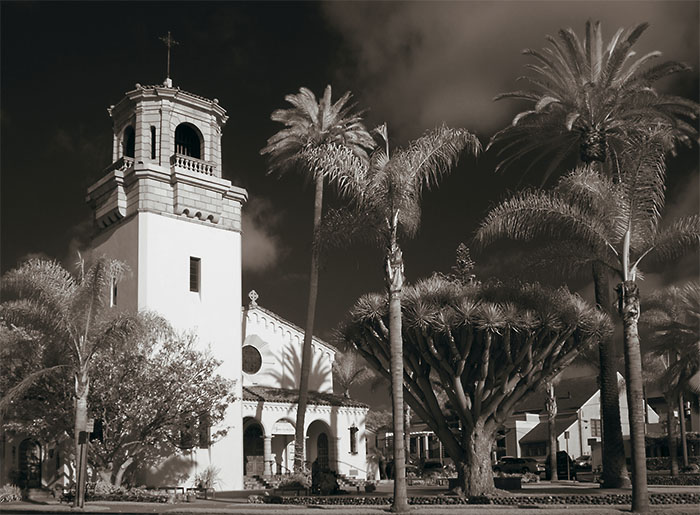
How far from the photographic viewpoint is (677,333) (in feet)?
115

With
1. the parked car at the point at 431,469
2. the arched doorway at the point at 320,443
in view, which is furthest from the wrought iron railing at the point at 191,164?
the parked car at the point at 431,469

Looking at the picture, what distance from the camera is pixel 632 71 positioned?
28.2m

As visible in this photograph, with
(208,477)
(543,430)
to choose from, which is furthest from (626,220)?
(543,430)

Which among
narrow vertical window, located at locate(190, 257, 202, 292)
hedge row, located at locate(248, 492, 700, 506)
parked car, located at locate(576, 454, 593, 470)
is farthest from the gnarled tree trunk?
parked car, located at locate(576, 454, 593, 470)

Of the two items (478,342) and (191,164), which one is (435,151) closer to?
(478,342)

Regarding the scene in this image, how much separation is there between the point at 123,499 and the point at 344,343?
9.17 m

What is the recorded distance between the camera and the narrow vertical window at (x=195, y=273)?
36.8 meters

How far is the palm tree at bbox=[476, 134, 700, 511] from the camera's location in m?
20.7

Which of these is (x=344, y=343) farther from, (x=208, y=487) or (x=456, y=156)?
(x=208, y=487)

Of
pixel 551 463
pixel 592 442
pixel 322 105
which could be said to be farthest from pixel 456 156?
pixel 592 442

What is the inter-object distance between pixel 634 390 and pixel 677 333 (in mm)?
16332

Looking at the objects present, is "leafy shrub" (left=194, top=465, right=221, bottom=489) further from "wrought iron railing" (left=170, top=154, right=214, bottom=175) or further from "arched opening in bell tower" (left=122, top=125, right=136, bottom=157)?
"arched opening in bell tower" (left=122, top=125, right=136, bottom=157)

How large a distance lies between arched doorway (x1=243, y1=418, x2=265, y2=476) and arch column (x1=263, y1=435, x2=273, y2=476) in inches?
22.5

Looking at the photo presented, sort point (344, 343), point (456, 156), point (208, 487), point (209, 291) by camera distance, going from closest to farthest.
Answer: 1. point (456, 156)
2. point (344, 343)
3. point (208, 487)
4. point (209, 291)
